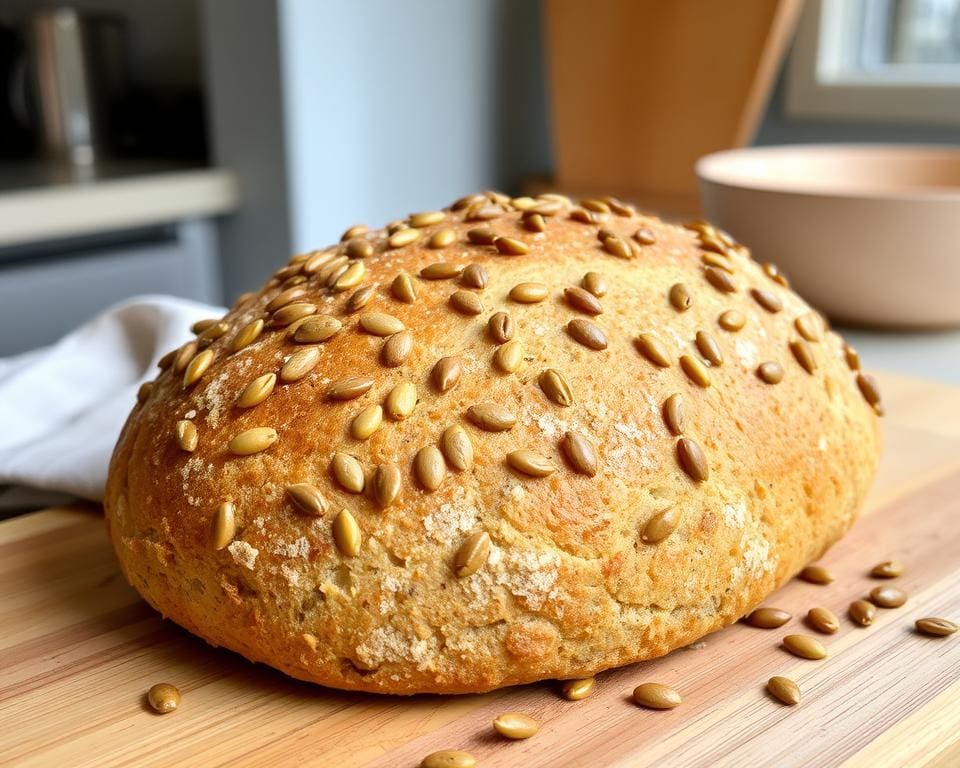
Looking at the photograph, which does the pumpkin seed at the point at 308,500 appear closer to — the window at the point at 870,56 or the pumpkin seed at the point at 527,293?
the pumpkin seed at the point at 527,293

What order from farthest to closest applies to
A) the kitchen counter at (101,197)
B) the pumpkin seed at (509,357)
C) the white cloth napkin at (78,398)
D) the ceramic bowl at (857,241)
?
the kitchen counter at (101,197) → the ceramic bowl at (857,241) → the white cloth napkin at (78,398) → the pumpkin seed at (509,357)

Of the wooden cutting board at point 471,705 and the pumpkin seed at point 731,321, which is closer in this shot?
the wooden cutting board at point 471,705

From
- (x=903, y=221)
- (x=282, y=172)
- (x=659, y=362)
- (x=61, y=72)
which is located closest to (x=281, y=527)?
(x=659, y=362)

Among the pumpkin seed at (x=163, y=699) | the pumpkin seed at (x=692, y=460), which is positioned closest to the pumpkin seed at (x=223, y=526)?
the pumpkin seed at (x=163, y=699)

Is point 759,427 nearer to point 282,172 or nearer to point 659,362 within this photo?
point 659,362

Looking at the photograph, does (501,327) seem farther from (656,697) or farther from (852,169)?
(852,169)

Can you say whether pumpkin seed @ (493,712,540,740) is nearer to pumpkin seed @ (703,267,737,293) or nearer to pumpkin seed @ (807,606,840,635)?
pumpkin seed @ (807,606,840,635)
